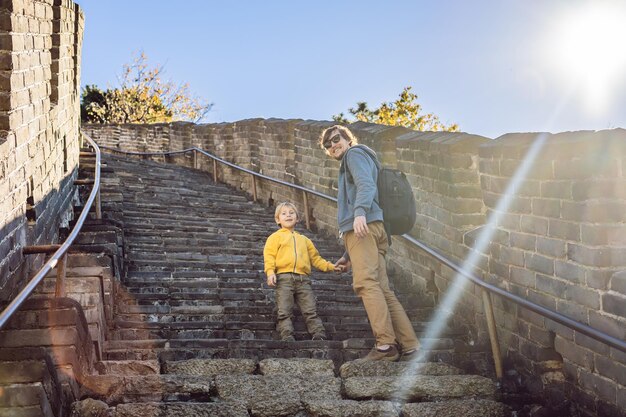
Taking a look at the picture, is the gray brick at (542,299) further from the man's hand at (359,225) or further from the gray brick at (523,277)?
the man's hand at (359,225)

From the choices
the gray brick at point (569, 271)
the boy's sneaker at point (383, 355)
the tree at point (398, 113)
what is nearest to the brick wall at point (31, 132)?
the boy's sneaker at point (383, 355)

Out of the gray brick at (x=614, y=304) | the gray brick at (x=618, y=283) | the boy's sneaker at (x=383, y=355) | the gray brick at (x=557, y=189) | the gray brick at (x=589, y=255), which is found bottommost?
the boy's sneaker at (x=383, y=355)

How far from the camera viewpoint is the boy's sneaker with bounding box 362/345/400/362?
238 inches

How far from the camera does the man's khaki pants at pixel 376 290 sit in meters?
6.13

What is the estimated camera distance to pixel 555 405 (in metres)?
5.40

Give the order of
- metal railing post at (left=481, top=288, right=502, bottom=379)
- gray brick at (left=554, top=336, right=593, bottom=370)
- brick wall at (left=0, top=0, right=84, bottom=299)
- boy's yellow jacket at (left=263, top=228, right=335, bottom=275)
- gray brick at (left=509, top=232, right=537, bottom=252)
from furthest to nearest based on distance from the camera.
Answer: boy's yellow jacket at (left=263, top=228, right=335, bottom=275) → brick wall at (left=0, top=0, right=84, bottom=299) → metal railing post at (left=481, top=288, right=502, bottom=379) → gray brick at (left=509, top=232, right=537, bottom=252) → gray brick at (left=554, top=336, right=593, bottom=370)

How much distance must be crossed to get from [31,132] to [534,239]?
12.7 feet

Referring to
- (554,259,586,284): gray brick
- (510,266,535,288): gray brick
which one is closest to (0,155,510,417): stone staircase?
(510,266,535,288): gray brick

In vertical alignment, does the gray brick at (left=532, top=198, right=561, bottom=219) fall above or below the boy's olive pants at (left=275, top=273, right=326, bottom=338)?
above

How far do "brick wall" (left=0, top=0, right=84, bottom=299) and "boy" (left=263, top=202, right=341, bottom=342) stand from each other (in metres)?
1.81

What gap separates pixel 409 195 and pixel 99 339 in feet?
7.52

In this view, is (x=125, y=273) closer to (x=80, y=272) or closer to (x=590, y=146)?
(x=80, y=272)

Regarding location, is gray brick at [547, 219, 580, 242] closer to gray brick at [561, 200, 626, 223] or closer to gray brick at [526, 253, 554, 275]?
gray brick at [561, 200, 626, 223]

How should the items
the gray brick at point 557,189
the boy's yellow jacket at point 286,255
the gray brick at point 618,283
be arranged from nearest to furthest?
1. the gray brick at point 618,283
2. the gray brick at point 557,189
3. the boy's yellow jacket at point 286,255
